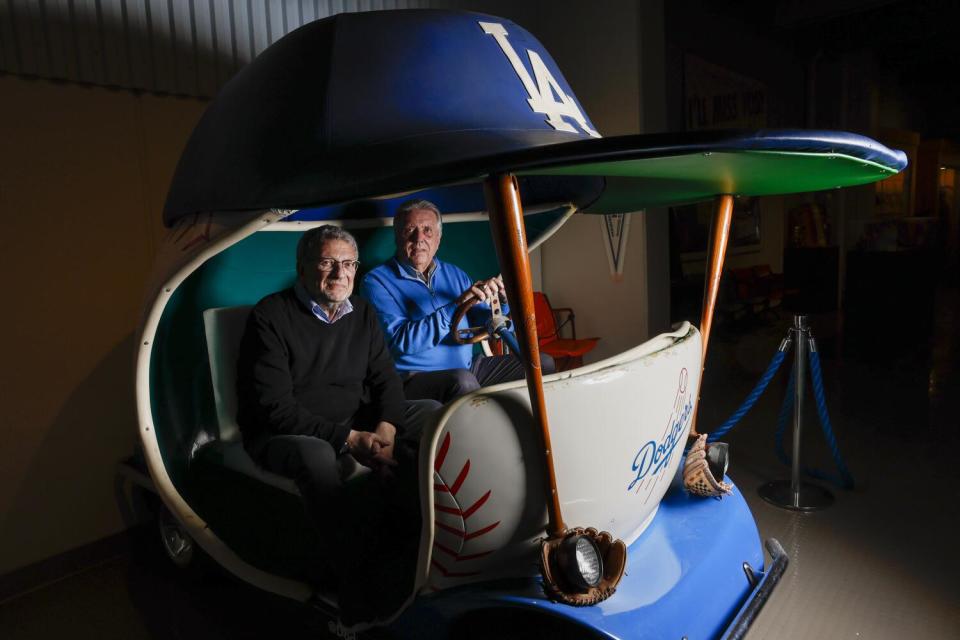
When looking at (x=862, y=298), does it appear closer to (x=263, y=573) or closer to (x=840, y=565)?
(x=840, y=565)

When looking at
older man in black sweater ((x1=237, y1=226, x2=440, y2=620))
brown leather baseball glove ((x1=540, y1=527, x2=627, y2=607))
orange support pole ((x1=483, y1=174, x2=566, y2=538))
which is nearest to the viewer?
orange support pole ((x1=483, y1=174, x2=566, y2=538))

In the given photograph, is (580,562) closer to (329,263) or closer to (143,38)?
(329,263)

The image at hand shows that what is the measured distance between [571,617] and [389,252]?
2.27m

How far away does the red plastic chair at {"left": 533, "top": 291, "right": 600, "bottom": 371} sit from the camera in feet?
14.4

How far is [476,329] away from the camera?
2.71m

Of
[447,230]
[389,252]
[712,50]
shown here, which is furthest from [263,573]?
[712,50]

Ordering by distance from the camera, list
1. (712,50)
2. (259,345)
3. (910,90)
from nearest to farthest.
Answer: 1. (259,345)
2. (712,50)
3. (910,90)

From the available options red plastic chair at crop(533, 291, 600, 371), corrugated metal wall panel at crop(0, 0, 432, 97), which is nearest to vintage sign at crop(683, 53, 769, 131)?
red plastic chair at crop(533, 291, 600, 371)

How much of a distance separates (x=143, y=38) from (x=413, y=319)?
185cm

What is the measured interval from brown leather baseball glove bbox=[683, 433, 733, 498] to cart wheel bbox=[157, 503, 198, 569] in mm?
2123

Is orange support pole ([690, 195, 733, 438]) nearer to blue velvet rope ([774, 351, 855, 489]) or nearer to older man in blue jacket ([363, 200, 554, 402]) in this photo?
older man in blue jacket ([363, 200, 554, 402])

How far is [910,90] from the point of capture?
13.5m

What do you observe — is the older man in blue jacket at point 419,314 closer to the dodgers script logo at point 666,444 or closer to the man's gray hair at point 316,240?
the man's gray hair at point 316,240

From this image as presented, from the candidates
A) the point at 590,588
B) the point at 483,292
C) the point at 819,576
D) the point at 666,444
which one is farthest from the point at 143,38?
the point at 819,576
